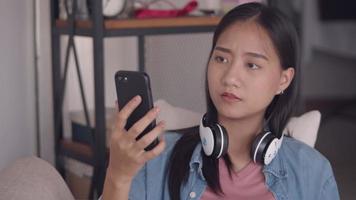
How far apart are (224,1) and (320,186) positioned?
972 millimetres

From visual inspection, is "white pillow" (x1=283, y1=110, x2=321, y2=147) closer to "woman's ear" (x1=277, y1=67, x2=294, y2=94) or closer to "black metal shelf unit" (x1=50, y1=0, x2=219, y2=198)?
"woman's ear" (x1=277, y1=67, x2=294, y2=94)

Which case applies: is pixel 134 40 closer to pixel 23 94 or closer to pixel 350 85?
pixel 23 94

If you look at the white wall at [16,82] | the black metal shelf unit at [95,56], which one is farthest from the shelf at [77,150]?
the white wall at [16,82]

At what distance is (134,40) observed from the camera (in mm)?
2232

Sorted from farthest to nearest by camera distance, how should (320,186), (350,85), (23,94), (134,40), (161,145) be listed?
(350,85) < (134,40) < (23,94) < (320,186) < (161,145)

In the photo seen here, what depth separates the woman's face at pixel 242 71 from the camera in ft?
3.76

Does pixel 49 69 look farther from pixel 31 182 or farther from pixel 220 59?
pixel 220 59

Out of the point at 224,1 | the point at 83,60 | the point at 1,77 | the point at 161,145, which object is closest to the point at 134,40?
the point at 83,60

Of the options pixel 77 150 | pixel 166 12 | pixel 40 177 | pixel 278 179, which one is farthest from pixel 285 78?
pixel 77 150

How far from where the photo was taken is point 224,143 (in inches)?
46.5

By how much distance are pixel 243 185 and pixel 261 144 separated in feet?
0.34

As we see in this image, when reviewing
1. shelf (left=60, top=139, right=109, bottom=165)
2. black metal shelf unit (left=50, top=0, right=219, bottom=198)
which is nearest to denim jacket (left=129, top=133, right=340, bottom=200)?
black metal shelf unit (left=50, top=0, right=219, bottom=198)

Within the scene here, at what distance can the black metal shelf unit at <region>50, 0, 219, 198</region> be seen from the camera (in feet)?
5.79

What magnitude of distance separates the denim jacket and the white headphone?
49 millimetres
